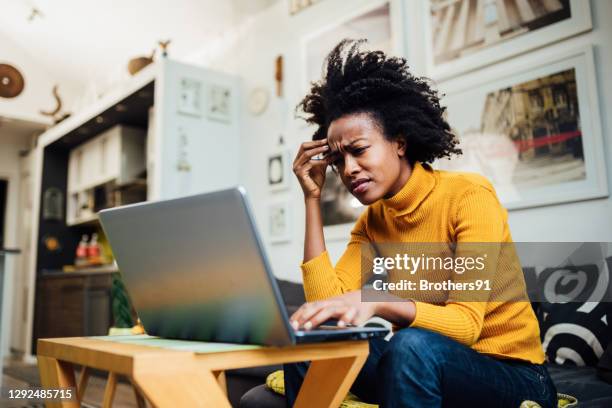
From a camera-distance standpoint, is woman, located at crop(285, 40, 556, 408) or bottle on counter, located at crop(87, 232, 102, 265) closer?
woman, located at crop(285, 40, 556, 408)

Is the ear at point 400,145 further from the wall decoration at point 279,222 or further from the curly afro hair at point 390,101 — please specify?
the wall decoration at point 279,222

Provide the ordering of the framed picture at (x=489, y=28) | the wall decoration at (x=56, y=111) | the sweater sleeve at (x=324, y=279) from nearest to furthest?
1. the sweater sleeve at (x=324, y=279)
2. the framed picture at (x=489, y=28)
3. the wall decoration at (x=56, y=111)

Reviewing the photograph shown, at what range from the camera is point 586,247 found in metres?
2.07

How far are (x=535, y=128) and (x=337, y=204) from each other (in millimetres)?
1220

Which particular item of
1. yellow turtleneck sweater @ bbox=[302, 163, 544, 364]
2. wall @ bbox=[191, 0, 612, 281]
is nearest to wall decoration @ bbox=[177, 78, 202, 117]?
wall @ bbox=[191, 0, 612, 281]

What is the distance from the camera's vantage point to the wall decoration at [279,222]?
3.52 metres

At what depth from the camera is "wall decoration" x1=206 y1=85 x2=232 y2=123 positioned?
391 cm

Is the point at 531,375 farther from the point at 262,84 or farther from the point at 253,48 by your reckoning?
the point at 253,48

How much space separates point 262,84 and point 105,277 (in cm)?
179

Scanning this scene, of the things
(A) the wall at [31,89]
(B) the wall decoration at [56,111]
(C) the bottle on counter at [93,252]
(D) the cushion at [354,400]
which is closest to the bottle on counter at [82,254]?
(C) the bottle on counter at [93,252]

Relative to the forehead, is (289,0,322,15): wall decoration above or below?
above

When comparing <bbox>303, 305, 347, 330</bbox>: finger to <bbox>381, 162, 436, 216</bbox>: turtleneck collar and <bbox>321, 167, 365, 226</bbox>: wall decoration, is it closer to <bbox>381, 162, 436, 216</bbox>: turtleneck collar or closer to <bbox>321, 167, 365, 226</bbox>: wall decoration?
<bbox>381, 162, 436, 216</bbox>: turtleneck collar

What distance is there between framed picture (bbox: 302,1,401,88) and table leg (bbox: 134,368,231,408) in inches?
96.0

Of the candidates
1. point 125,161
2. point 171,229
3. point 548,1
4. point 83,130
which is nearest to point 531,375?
point 171,229
